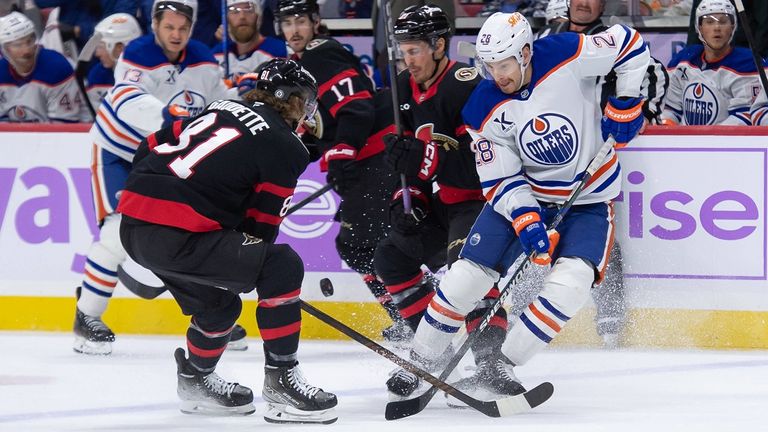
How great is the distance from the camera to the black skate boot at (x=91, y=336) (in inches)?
212

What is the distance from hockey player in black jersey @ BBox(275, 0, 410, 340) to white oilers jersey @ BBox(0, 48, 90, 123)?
1591 millimetres

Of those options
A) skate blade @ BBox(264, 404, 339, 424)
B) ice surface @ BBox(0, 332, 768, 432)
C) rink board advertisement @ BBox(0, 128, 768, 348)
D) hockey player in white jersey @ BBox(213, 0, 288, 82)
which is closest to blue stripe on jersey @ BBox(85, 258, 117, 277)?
ice surface @ BBox(0, 332, 768, 432)

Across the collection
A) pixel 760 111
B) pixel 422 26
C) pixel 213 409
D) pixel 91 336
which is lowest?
pixel 91 336

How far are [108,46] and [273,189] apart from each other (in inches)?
106

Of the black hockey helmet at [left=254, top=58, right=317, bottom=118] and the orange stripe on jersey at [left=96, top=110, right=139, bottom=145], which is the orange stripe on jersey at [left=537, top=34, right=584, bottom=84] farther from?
the orange stripe on jersey at [left=96, top=110, right=139, bottom=145]

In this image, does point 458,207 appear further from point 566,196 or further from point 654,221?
point 654,221

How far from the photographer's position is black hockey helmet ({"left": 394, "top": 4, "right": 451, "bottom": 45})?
459 centimetres

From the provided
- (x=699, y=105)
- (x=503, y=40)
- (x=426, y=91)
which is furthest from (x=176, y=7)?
(x=699, y=105)

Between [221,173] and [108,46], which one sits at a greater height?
[221,173]

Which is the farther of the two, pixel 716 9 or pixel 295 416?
pixel 716 9

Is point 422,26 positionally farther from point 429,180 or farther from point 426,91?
point 429,180

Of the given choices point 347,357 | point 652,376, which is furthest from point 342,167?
point 652,376

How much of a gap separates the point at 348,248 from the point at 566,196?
3.79ft

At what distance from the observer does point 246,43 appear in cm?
641
